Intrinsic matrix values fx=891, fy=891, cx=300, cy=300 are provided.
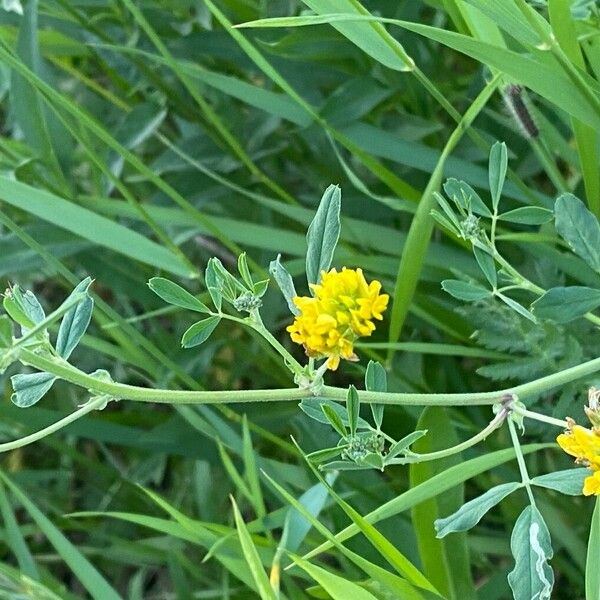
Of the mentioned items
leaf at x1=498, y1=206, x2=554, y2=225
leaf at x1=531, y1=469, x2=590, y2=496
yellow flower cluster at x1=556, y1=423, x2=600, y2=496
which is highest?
leaf at x1=498, y1=206, x2=554, y2=225

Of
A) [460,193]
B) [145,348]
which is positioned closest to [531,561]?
Answer: [460,193]

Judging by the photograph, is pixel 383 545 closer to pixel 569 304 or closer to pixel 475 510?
pixel 475 510

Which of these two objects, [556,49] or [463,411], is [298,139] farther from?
[556,49]

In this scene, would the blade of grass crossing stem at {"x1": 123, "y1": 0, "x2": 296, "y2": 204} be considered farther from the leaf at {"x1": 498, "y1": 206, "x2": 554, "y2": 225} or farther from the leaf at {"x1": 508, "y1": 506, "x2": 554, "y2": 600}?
the leaf at {"x1": 508, "y1": 506, "x2": 554, "y2": 600}

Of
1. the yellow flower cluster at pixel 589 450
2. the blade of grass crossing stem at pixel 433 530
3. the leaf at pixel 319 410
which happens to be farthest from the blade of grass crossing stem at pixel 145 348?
the yellow flower cluster at pixel 589 450

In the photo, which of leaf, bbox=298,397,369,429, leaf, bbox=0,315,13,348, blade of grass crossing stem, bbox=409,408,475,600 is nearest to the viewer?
leaf, bbox=0,315,13,348

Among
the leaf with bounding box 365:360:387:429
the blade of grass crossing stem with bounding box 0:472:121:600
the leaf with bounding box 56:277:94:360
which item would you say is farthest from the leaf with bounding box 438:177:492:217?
the blade of grass crossing stem with bounding box 0:472:121:600

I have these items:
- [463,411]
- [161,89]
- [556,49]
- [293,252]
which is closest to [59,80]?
[161,89]
